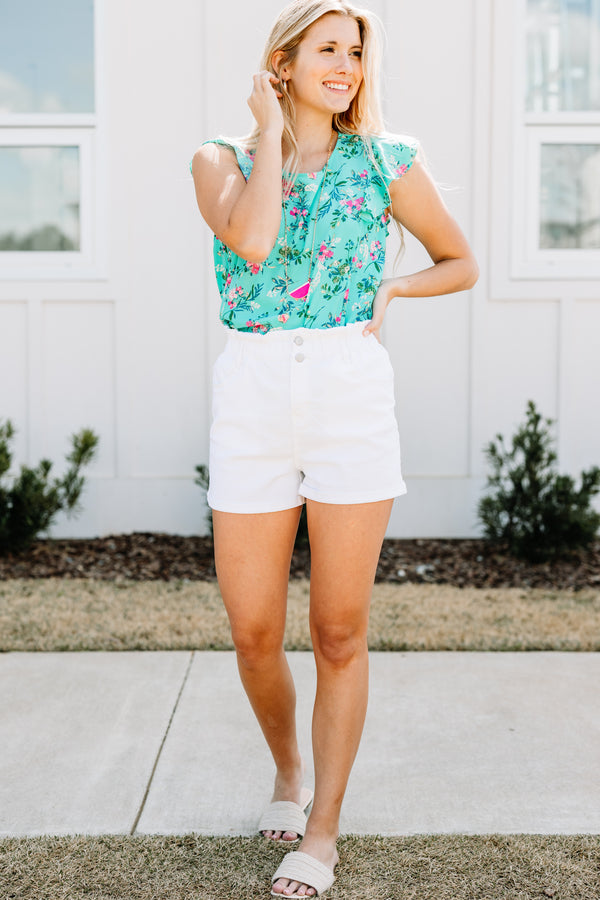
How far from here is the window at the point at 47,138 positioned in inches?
219

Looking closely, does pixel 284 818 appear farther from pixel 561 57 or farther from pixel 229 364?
pixel 561 57

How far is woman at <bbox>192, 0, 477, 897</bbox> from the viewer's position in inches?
81.3

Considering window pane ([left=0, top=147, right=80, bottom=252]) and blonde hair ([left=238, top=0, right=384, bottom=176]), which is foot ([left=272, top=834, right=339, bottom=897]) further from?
window pane ([left=0, top=147, right=80, bottom=252])

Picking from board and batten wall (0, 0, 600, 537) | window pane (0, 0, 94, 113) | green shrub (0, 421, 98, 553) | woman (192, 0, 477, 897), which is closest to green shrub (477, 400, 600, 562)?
board and batten wall (0, 0, 600, 537)

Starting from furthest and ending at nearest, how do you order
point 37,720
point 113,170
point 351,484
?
1. point 113,170
2. point 37,720
3. point 351,484

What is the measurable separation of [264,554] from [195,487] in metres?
3.53

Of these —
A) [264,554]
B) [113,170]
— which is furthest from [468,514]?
[264,554]

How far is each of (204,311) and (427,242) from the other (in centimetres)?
334

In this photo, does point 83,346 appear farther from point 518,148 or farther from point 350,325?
point 350,325

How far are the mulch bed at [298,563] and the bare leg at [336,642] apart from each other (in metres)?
2.63

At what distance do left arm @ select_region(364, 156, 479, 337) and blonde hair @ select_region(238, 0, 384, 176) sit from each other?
15 cm

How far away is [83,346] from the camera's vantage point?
5.60 metres

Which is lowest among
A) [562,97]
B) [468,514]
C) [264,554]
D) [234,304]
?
[468,514]

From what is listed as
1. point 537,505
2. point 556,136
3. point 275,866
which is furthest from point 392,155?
point 556,136
